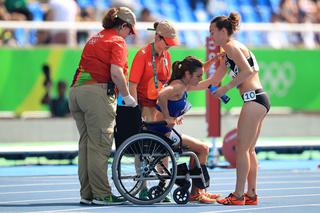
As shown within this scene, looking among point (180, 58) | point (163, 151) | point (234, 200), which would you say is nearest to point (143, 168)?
point (163, 151)

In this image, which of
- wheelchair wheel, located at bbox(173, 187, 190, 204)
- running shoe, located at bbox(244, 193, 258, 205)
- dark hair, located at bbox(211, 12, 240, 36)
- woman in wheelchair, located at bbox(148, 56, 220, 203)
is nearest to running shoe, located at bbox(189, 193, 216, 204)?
woman in wheelchair, located at bbox(148, 56, 220, 203)

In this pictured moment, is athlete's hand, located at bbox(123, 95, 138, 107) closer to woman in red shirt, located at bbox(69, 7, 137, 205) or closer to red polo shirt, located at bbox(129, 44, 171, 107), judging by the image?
woman in red shirt, located at bbox(69, 7, 137, 205)

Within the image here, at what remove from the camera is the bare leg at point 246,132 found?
42.9 feet

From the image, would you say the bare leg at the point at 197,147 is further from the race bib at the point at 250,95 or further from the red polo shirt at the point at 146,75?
the race bib at the point at 250,95

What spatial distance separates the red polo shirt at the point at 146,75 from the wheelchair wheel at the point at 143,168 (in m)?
0.68

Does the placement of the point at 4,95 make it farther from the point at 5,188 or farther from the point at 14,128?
the point at 5,188

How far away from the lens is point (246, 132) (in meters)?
13.1

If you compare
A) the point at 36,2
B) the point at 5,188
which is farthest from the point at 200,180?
the point at 36,2

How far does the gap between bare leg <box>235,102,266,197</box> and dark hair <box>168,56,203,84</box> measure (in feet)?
2.21

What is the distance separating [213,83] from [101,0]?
10.4 metres

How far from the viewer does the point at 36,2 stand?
22875mm

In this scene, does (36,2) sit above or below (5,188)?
above

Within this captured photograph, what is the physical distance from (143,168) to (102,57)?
47.7 inches

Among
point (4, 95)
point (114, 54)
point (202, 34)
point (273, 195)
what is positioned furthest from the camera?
point (202, 34)
